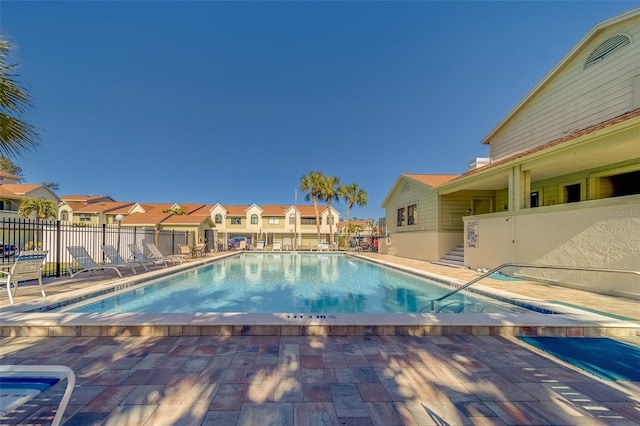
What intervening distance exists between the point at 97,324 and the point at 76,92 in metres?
35.1

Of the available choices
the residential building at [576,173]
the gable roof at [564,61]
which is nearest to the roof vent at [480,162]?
the residential building at [576,173]

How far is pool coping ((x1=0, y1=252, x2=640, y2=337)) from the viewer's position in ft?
13.8

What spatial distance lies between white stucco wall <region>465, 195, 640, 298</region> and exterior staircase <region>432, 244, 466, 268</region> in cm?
246

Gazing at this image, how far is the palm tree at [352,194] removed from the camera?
1277 inches

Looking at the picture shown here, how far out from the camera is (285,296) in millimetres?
8648

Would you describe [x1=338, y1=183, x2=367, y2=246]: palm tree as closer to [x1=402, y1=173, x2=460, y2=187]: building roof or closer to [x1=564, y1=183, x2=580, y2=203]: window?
[x1=402, y1=173, x2=460, y2=187]: building roof

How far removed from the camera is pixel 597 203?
7406 millimetres

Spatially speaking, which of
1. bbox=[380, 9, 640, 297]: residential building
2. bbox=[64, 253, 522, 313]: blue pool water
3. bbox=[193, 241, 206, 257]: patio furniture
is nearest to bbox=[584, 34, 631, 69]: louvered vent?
bbox=[380, 9, 640, 297]: residential building

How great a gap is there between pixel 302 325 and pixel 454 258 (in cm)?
1209

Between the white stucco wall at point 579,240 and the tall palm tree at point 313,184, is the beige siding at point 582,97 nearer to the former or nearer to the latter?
the white stucco wall at point 579,240

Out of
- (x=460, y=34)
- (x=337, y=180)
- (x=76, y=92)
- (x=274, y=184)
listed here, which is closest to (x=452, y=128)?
(x=337, y=180)

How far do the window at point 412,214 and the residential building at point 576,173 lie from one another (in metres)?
3.39

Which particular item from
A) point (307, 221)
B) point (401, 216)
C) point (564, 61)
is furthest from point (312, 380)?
point (307, 221)

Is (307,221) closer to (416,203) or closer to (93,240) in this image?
(416,203)
